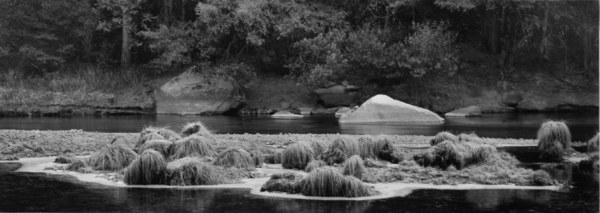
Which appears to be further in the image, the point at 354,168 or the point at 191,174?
the point at 354,168

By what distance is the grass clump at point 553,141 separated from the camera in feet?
70.6

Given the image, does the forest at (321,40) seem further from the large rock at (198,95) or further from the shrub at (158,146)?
the shrub at (158,146)

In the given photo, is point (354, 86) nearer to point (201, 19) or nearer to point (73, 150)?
point (201, 19)

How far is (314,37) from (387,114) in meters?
12.4

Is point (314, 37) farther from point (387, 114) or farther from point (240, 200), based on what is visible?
point (240, 200)

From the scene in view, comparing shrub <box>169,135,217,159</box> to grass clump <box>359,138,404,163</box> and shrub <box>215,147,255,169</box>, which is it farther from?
grass clump <box>359,138,404,163</box>

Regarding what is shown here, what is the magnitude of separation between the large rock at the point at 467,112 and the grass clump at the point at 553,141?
2324cm

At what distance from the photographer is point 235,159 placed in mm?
18719

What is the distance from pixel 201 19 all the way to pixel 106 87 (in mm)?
8689

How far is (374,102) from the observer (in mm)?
40688

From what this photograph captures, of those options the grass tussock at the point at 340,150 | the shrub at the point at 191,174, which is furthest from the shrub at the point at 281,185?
the grass tussock at the point at 340,150

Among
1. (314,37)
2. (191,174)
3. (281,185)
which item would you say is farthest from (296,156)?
(314,37)

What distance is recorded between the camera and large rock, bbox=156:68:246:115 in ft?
161

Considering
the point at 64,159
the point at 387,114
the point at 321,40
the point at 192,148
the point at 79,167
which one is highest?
the point at 321,40
